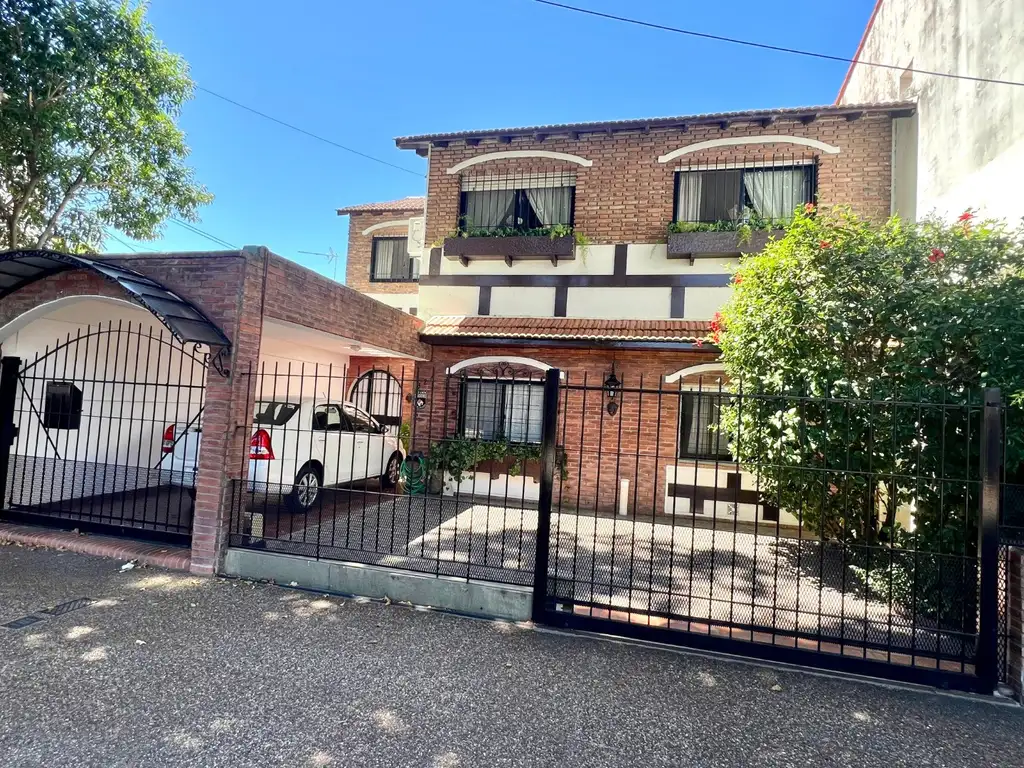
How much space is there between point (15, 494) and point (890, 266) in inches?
396

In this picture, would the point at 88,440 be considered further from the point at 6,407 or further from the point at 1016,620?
the point at 1016,620

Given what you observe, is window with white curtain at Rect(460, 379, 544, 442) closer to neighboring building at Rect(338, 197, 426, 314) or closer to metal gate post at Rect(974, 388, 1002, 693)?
neighboring building at Rect(338, 197, 426, 314)

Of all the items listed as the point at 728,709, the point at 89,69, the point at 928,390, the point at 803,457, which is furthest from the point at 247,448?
the point at 89,69

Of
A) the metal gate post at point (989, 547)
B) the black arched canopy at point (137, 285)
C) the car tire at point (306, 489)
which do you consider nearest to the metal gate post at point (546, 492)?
the metal gate post at point (989, 547)

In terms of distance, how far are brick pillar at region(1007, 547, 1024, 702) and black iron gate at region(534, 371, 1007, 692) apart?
0.28ft

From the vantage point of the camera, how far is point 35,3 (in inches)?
284

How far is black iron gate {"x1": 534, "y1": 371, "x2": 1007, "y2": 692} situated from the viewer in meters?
3.49

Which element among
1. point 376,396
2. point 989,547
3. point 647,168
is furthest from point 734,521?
point 376,396

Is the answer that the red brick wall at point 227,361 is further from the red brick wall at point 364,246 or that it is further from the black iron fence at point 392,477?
the red brick wall at point 364,246

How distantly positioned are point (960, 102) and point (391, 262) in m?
11.2

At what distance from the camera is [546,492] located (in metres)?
4.15

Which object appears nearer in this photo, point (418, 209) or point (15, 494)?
point (15, 494)

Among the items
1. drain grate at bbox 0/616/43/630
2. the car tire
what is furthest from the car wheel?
drain grate at bbox 0/616/43/630

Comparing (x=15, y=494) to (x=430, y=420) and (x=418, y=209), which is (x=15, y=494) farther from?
(x=418, y=209)
